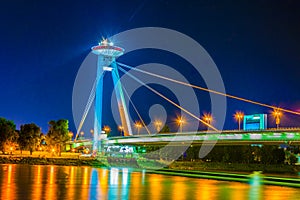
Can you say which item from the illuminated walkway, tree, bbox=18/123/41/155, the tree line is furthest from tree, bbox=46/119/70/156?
the illuminated walkway

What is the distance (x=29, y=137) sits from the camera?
73312mm

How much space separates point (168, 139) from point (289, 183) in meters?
26.2

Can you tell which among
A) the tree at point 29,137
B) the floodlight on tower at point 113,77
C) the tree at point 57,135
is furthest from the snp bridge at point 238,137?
the tree at point 29,137

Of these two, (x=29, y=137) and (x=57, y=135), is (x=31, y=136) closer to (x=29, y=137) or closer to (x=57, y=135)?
(x=29, y=137)

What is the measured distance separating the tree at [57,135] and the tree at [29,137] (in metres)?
3.15

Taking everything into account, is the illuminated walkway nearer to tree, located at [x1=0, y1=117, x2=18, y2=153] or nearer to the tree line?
the tree line

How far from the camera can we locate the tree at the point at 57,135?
7094 cm

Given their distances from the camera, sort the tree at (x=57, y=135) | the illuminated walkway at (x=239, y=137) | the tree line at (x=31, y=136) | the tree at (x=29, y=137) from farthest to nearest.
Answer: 1. the tree at (x=29, y=137)
2. the tree at (x=57, y=135)
3. the tree line at (x=31, y=136)
4. the illuminated walkway at (x=239, y=137)

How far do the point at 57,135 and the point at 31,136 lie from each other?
4.96 meters

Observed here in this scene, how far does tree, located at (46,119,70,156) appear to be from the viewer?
70.9 meters

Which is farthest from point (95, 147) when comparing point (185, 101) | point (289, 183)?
point (289, 183)

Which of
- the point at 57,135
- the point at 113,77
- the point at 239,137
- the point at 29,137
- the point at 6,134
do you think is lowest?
the point at 239,137

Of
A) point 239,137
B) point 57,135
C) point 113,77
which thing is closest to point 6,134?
point 57,135

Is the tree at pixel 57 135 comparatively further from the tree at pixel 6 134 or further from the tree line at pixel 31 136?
the tree at pixel 6 134
